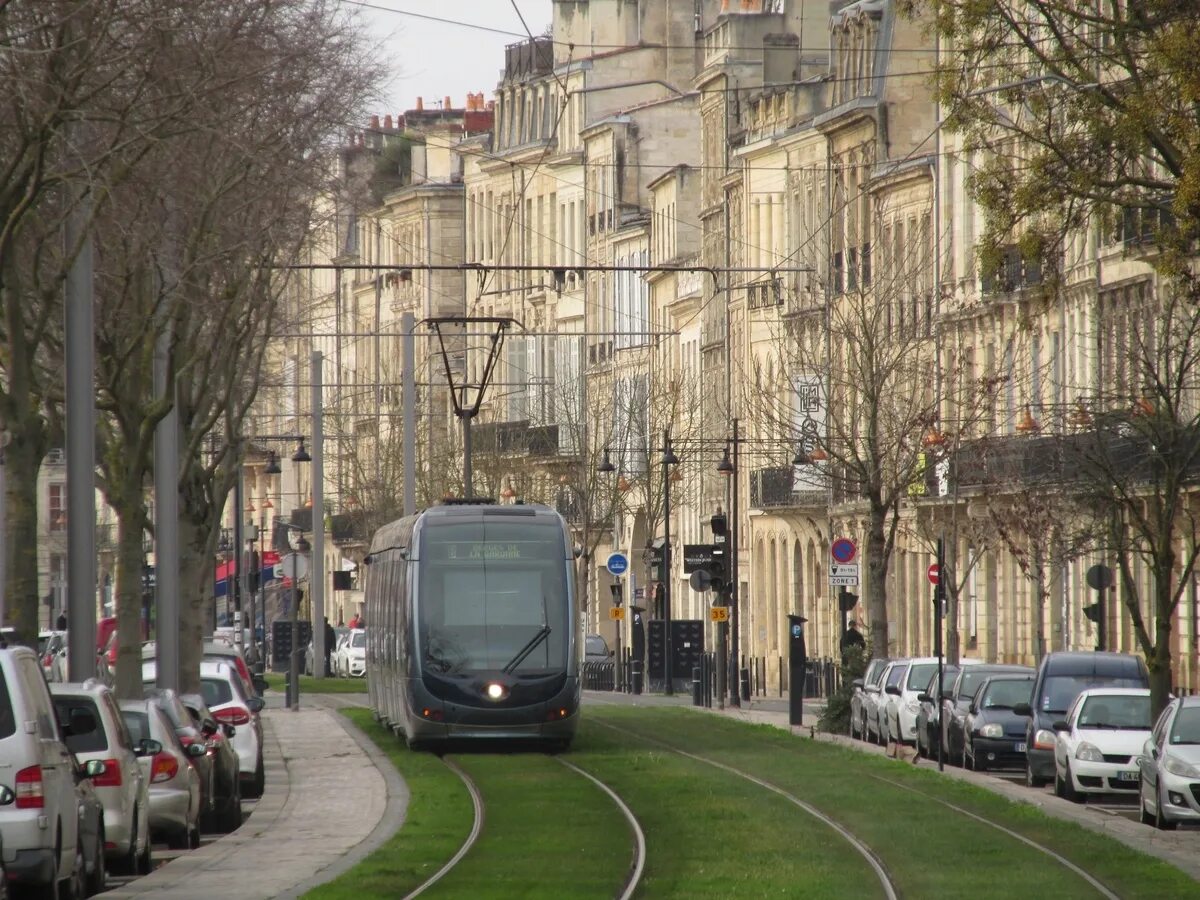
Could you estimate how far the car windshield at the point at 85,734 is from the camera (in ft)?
68.9

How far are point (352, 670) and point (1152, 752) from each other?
6240 centimetres

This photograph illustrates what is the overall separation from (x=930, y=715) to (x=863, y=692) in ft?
19.5

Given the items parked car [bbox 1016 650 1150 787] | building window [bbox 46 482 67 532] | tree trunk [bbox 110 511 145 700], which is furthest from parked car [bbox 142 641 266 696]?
building window [bbox 46 482 67 532]

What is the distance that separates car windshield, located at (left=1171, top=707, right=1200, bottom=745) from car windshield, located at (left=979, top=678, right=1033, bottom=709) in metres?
9.74

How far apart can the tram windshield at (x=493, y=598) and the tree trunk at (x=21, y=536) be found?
9.95 m

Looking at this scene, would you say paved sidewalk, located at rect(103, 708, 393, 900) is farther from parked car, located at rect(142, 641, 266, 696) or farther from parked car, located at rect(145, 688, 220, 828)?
parked car, located at rect(142, 641, 266, 696)

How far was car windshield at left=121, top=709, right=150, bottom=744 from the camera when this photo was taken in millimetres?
24297

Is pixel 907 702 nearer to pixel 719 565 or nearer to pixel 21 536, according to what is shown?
pixel 719 565

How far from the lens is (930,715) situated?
38.9 m

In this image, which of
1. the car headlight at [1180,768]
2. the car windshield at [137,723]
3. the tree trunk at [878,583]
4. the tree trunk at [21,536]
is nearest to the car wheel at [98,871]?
the car windshield at [137,723]

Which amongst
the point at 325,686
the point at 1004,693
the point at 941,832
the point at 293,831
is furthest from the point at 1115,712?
the point at 325,686

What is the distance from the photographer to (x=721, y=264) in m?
87.5

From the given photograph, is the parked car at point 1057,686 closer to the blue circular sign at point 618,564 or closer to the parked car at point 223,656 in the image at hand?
the parked car at point 223,656

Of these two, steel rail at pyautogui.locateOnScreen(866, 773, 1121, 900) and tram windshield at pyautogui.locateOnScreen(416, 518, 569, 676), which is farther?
tram windshield at pyautogui.locateOnScreen(416, 518, 569, 676)
